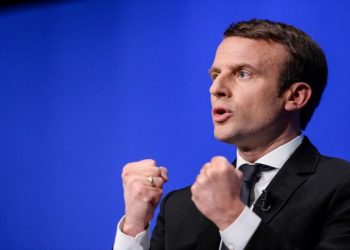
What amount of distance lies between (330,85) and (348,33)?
212 mm

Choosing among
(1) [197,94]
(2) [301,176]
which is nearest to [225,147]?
(1) [197,94]

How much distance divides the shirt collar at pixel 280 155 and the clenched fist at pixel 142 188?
0.30m

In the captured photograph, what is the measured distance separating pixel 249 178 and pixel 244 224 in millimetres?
354

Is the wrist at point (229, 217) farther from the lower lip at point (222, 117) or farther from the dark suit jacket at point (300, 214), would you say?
the lower lip at point (222, 117)

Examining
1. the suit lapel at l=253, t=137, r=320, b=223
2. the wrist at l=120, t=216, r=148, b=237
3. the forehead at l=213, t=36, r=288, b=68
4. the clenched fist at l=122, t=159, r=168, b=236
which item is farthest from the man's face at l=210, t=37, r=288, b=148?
the wrist at l=120, t=216, r=148, b=237

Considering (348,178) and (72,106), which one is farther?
(72,106)

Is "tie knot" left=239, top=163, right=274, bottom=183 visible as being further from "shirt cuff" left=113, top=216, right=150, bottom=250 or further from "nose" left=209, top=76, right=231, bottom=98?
"shirt cuff" left=113, top=216, right=150, bottom=250

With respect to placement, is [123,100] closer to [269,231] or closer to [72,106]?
[72,106]

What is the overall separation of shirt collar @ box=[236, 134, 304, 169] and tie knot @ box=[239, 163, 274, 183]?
1cm

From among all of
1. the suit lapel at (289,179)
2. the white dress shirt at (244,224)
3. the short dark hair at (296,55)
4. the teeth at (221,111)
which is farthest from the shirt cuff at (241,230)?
the short dark hair at (296,55)

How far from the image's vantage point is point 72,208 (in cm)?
298

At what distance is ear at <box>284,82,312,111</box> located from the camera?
1875 mm

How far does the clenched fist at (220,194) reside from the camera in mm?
1433

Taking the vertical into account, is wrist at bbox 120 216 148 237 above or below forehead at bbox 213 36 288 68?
below
